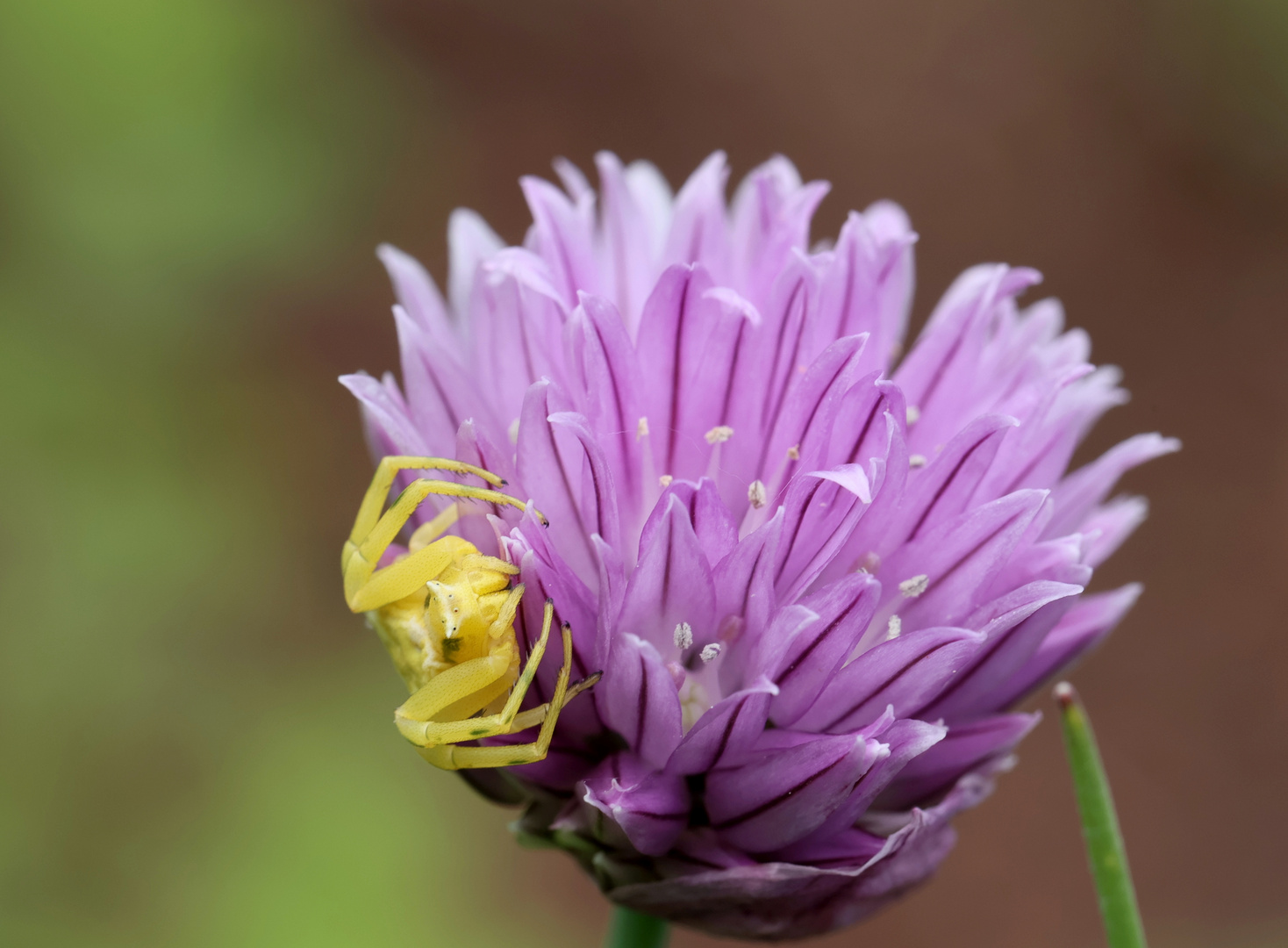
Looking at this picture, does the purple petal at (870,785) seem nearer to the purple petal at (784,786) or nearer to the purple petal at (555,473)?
the purple petal at (784,786)

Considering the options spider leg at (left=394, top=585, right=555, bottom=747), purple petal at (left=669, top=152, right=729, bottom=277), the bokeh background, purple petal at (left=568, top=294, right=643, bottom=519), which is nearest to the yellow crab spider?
spider leg at (left=394, top=585, right=555, bottom=747)

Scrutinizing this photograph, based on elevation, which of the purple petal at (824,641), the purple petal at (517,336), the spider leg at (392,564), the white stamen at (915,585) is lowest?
the purple petal at (824,641)

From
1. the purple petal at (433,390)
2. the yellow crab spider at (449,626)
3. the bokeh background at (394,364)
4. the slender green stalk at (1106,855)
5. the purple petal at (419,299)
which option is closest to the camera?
the slender green stalk at (1106,855)

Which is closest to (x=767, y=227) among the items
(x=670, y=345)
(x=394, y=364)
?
(x=670, y=345)

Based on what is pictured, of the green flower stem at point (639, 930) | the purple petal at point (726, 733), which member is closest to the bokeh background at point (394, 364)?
the green flower stem at point (639, 930)

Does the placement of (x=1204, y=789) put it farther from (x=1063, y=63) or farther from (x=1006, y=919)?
(x=1063, y=63)

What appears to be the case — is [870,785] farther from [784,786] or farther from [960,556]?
[960,556]

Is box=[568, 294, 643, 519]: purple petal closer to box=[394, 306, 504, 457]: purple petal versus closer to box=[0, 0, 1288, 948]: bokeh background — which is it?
box=[394, 306, 504, 457]: purple petal
